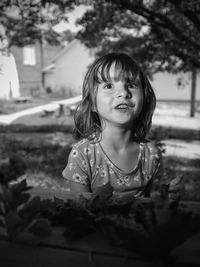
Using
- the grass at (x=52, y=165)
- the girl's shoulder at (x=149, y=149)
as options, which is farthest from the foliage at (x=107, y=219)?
the grass at (x=52, y=165)

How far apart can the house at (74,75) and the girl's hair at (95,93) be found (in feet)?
87.5

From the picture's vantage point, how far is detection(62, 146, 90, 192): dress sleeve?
1.45 m

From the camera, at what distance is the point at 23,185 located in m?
0.68

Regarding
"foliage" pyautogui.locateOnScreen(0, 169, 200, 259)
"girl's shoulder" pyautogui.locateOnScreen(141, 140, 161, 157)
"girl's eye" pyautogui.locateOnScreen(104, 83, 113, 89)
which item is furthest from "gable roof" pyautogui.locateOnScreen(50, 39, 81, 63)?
"foliage" pyautogui.locateOnScreen(0, 169, 200, 259)

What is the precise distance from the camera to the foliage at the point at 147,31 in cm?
606

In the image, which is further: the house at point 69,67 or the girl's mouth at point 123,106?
the house at point 69,67

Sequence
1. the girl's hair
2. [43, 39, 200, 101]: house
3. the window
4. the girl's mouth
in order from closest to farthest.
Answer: the girl's mouth < the girl's hair < the window < [43, 39, 200, 101]: house

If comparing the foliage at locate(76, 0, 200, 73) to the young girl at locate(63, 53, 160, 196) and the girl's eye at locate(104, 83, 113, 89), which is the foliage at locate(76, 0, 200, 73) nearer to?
the young girl at locate(63, 53, 160, 196)

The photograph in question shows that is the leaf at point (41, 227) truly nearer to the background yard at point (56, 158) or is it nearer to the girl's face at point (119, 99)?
the girl's face at point (119, 99)

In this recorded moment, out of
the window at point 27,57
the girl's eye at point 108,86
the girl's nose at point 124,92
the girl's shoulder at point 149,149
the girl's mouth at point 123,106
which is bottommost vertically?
the girl's shoulder at point 149,149

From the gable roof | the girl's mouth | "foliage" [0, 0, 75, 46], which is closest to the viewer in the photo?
the girl's mouth

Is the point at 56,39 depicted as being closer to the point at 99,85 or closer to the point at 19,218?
the point at 99,85

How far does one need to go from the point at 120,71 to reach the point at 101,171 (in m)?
0.44

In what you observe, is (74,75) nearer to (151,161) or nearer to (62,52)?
(62,52)
